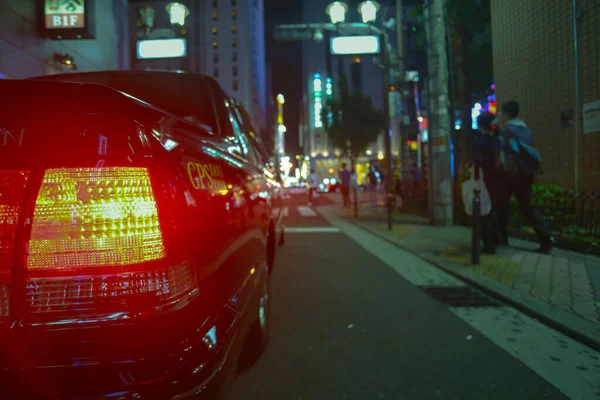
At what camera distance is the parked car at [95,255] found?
3.77 ft

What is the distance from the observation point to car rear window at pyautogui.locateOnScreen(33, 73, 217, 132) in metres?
2.61

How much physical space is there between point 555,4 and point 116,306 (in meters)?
9.28

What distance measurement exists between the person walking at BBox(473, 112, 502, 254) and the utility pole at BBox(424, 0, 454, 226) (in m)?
3.22

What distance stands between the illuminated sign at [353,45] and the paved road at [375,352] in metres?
9.01

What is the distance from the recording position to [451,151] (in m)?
9.43

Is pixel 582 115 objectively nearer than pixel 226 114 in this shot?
No

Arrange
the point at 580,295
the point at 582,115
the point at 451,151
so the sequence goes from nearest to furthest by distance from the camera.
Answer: the point at 580,295 → the point at 582,115 → the point at 451,151

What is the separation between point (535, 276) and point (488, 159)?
1.86m

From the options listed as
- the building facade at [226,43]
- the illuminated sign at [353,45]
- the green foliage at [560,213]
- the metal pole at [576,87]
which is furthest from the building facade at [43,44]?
the building facade at [226,43]

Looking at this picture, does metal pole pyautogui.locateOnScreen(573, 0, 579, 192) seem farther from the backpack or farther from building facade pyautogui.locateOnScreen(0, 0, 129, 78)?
building facade pyautogui.locateOnScreen(0, 0, 129, 78)

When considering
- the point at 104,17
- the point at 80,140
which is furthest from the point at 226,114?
the point at 104,17

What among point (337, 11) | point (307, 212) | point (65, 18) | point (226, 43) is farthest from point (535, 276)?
point (226, 43)

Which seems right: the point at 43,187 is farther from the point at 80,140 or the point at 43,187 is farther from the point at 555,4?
the point at 555,4

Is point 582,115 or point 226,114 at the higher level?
point 582,115
